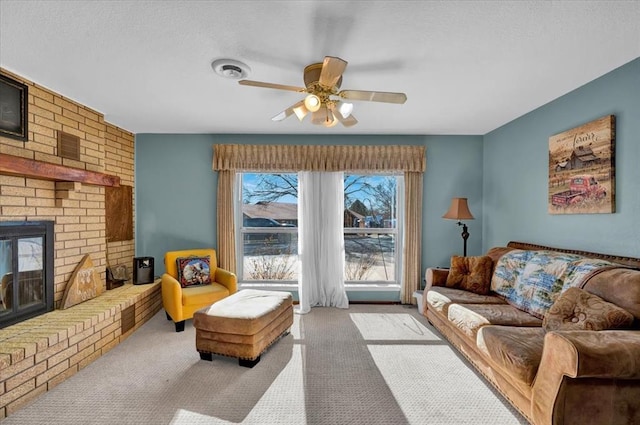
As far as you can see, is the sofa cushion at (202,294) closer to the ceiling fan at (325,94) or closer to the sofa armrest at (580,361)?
the ceiling fan at (325,94)

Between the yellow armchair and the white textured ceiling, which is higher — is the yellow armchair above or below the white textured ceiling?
below

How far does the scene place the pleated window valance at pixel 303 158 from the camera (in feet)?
13.3

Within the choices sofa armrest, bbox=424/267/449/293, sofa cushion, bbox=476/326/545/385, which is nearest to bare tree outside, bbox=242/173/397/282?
sofa armrest, bbox=424/267/449/293

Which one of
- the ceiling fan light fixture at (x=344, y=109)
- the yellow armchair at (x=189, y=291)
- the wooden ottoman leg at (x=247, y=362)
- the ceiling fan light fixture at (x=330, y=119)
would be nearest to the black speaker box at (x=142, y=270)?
the yellow armchair at (x=189, y=291)

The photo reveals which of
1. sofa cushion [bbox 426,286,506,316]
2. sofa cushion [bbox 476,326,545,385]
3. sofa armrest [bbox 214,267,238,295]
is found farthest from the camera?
sofa armrest [bbox 214,267,238,295]

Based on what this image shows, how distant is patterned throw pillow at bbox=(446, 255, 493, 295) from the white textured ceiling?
1.65m

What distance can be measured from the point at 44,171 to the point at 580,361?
3.74 m

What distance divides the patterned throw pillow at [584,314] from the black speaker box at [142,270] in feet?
13.1

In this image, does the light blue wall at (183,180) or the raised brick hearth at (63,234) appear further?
the light blue wall at (183,180)

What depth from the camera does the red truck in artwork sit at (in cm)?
246

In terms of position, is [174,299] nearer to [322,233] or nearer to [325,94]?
[322,233]

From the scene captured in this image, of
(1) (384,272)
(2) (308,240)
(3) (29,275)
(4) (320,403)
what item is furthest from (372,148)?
(3) (29,275)

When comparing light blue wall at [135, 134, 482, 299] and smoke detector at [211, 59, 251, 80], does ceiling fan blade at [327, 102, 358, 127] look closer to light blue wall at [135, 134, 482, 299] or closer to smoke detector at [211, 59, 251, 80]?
smoke detector at [211, 59, 251, 80]

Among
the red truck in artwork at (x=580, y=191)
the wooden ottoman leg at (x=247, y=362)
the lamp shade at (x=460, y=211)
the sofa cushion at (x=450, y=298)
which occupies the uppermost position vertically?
the red truck in artwork at (x=580, y=191)
